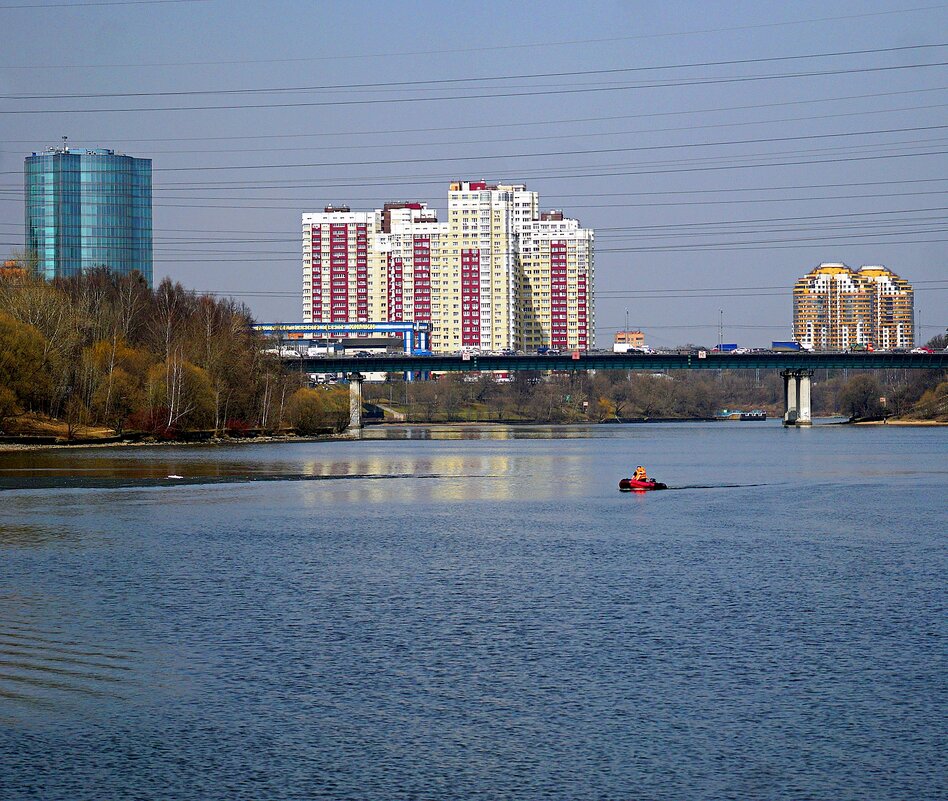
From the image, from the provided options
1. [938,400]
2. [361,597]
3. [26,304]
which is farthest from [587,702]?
[938,400]

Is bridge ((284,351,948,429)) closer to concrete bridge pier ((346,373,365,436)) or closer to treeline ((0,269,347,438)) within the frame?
concrete bridge pier ((346,373,365,436))

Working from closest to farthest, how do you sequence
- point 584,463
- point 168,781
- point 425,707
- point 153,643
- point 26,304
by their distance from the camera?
point 168,781 < point 425,707 < point 153,643 < point 584,463 < point 26,304

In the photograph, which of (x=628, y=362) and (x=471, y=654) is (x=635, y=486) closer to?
(x=471, y=654)

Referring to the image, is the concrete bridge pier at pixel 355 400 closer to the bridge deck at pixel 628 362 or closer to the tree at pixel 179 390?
the bridge deck at pixel 628 362

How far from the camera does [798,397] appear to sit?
177000 millimetres

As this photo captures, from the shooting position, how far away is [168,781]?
1437 cm

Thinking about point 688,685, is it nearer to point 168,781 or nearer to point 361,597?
point 168,781

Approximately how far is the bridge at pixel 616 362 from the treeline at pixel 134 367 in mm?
27591

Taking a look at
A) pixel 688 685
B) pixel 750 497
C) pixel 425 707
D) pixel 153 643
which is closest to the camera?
pixel 425 707

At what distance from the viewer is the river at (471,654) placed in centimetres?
1480

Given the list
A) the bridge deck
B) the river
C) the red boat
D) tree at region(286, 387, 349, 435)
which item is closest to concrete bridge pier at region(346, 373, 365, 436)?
the bridge deck

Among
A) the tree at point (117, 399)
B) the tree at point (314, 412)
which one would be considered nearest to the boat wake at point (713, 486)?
the tree at point (117, 399)

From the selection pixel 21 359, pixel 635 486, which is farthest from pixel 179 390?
pixel 635 486

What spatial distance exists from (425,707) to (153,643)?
6218 mm
